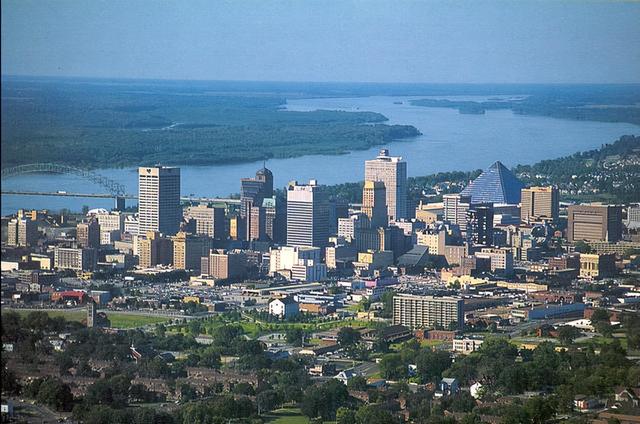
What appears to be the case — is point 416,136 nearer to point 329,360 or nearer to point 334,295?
point 334,295

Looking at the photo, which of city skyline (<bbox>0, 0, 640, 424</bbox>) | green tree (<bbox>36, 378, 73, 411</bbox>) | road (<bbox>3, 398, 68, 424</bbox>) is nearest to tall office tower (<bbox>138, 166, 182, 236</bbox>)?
city skyline (<bbox>0, 0, 640, 424</bbox>)

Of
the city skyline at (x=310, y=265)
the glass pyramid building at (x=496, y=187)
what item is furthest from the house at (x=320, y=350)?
the glass pyramid building at (x=496, y=187)

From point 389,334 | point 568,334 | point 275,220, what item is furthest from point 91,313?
point 275,220

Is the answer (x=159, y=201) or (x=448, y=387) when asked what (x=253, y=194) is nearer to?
(x=159, y=201)

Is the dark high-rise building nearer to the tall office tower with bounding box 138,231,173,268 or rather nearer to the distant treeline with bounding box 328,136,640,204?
the distant treeline with bounding box 328,136,640,204

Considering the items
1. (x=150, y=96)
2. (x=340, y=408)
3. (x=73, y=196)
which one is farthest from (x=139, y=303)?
(x=150, y=96)

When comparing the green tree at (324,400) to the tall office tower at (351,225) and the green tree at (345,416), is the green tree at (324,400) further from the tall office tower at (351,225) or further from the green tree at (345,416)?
the tall office tower at (351,225)
